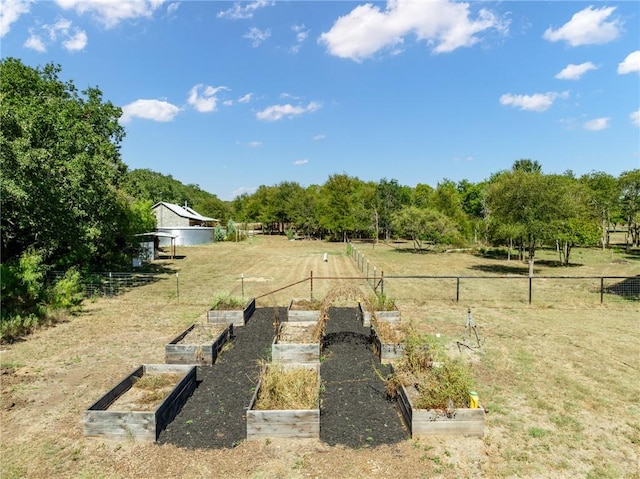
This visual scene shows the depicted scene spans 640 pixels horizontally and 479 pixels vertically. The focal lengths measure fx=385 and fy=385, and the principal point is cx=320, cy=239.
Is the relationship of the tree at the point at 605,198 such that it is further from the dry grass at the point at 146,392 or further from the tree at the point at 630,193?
the dry grass at the point at 146,392

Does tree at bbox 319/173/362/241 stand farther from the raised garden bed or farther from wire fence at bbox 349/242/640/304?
the raised garden bed

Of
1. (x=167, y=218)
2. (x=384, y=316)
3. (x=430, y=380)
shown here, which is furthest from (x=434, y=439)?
(x=167, y=218)

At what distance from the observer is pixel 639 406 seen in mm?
7703

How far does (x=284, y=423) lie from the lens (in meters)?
6.56

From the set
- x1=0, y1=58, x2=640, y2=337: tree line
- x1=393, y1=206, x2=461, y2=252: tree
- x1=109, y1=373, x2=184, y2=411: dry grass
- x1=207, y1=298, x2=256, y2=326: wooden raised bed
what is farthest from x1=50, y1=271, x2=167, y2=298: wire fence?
x1=393, y1=206, x2=461, y2=252: tree

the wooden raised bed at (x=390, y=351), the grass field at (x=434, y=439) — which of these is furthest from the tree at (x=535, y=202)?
the wooden raised bed at (x=390, y=351)

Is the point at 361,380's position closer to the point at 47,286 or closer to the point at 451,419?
the point at 451,419

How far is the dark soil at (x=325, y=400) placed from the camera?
6617 mm

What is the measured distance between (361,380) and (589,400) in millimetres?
4702

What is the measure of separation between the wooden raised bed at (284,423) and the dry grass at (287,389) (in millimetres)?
287

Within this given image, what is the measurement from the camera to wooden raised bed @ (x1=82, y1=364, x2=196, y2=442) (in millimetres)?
6508

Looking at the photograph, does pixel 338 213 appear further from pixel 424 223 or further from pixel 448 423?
pixel 448 423

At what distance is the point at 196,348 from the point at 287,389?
377 cm

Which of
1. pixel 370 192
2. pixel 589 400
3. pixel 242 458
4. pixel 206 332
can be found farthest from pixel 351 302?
pixel 370 192
